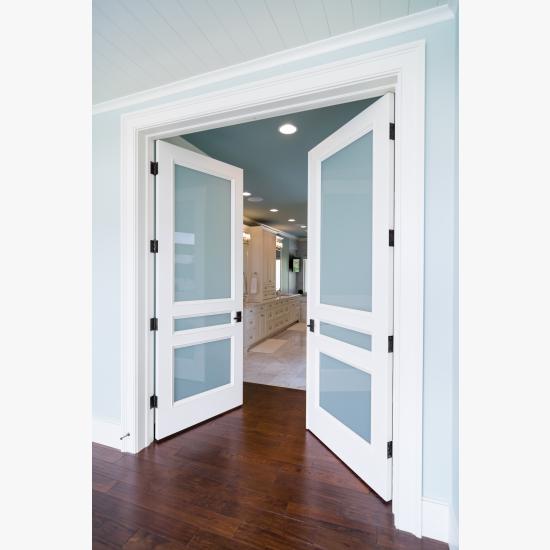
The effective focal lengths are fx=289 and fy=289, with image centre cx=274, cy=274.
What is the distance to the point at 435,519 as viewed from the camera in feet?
4.66

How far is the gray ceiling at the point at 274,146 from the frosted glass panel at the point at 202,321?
176 cm

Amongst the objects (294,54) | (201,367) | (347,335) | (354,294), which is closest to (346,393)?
(347,335)

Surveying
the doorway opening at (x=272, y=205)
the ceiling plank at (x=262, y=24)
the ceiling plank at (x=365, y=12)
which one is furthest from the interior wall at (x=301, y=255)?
the ceiling plank at (x=365, y=12)

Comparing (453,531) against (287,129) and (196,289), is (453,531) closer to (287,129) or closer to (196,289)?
(196,289)

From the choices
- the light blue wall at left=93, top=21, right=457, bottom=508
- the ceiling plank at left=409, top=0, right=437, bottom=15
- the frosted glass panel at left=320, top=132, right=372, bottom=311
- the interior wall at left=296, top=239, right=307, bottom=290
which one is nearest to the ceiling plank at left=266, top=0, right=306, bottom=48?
the light blue wall at left=93, top=21, right=457, bottom=508

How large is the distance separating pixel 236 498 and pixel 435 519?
1042mm

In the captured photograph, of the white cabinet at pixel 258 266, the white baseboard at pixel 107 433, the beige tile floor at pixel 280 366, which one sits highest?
the white cabinet at pixel 258 266

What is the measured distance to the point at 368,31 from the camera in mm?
1510

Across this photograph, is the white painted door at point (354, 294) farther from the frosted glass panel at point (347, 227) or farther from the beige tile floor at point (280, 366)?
the beige tile floor at point (280, 366)

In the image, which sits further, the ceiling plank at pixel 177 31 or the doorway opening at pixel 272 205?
the doorway opening at pixel 272 205

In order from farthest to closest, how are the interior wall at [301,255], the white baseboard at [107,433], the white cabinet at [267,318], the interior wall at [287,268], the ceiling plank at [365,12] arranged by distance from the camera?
the interior wall at [301,255] < the interior wall at [287,268] < the white cabinet at [267,318] < the white baseboard at [107,433] < the ceiling plank at [365,12]

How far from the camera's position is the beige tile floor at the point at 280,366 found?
367 centimetres
